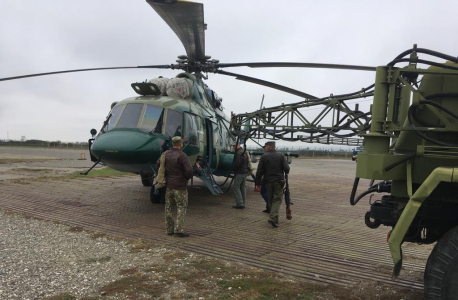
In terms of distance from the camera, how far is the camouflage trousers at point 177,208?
6203mm

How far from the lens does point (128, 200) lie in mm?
10000

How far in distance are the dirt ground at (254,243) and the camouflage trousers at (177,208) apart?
9.1 inches

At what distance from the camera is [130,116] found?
8.37 m

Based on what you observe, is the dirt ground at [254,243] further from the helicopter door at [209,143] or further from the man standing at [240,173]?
the helicopter door at [209,143]

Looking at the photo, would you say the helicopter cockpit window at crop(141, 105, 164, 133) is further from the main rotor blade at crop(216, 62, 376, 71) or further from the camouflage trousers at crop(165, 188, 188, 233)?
the main rotor blade at crop(216, 62, 376, 71)

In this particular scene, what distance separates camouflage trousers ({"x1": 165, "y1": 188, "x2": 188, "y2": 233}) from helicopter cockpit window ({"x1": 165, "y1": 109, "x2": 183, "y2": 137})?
7.84ft

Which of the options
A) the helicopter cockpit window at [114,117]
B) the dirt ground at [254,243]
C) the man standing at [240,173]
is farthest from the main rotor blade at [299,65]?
the dirt ground at [254,243]

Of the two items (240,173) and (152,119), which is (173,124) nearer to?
(152,119)

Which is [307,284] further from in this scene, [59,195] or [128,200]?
[59,195]

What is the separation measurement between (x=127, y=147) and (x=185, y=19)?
288 centimetres

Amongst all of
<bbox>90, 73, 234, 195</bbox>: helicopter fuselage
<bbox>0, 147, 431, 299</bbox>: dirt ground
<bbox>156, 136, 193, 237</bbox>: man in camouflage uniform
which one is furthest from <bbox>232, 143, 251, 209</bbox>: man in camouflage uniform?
<bbox>156, 136, 193, 237</bbox>: man in camouflage uniform

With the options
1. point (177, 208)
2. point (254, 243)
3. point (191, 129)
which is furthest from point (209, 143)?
point (254, 243)

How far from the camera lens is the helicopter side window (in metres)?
8.23

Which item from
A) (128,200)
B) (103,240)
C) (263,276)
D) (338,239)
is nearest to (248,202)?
(128,200)
